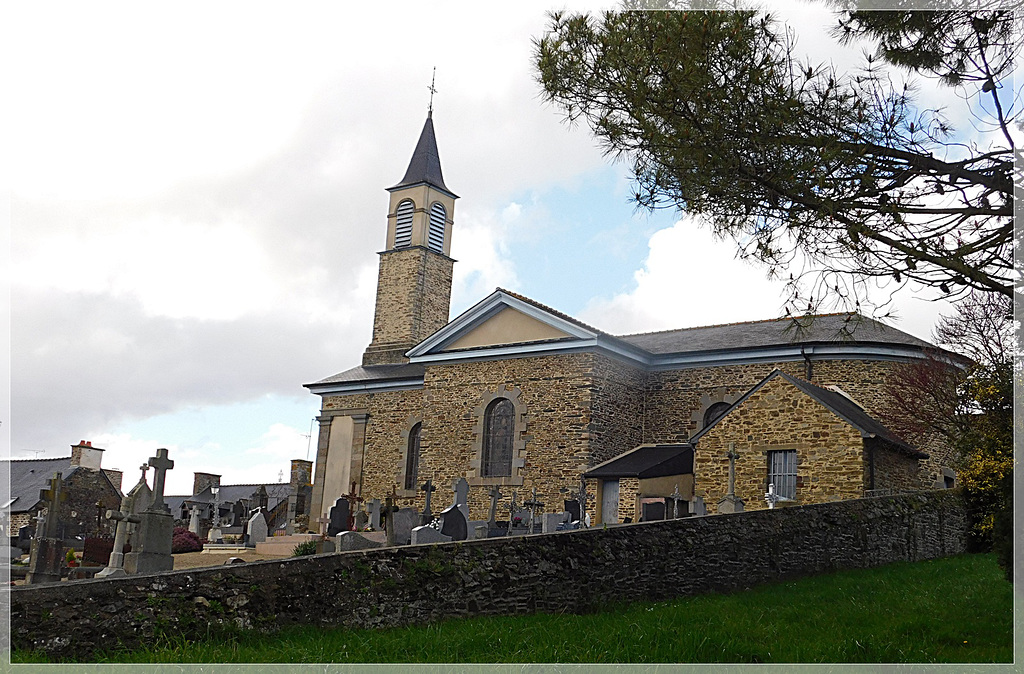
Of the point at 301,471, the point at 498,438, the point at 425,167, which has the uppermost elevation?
the point at 425,167

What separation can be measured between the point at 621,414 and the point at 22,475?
69.7 ft

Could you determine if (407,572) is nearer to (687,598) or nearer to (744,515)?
(687,598)

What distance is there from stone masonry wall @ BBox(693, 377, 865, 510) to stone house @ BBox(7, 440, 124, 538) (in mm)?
19599

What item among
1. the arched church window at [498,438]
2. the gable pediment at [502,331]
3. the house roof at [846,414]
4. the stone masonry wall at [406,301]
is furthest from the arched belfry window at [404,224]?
the house roof at [846,414]

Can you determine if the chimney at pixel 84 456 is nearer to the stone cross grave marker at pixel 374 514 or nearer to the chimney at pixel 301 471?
the chimney at pixel 301 471

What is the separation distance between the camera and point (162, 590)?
250 inches

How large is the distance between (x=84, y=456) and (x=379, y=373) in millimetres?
10916

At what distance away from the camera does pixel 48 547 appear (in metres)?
11.7

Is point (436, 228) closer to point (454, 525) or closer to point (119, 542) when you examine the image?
point (454, 525)

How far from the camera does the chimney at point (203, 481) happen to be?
38781mm

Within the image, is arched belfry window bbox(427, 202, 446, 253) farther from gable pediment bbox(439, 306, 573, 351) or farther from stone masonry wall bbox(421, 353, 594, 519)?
stone masonry wall bbox(421, 353, 594, 519)

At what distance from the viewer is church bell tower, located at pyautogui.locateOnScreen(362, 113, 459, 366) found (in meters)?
29.2

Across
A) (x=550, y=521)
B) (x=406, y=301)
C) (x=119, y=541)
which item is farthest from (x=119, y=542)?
(x=406, y=301)

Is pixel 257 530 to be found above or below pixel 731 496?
below
